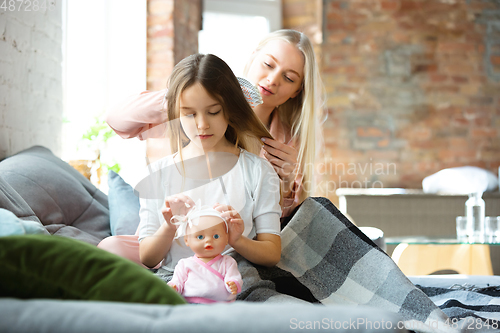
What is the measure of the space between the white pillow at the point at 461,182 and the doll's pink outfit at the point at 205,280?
2725mm

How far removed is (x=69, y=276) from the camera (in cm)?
48

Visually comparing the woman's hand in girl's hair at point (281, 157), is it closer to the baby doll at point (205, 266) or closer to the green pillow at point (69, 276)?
the baby doll at point (205, 266)

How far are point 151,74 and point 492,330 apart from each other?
2.84 metres

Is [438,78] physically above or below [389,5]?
below

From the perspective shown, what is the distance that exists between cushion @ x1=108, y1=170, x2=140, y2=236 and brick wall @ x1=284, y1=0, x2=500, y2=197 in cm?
253

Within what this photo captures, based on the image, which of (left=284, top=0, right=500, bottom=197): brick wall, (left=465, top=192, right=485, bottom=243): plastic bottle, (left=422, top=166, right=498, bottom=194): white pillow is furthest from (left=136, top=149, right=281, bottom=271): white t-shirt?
(left=284, top=0, right=500, bottom=197): brick wall

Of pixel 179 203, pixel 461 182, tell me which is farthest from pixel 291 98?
pixel 461 182

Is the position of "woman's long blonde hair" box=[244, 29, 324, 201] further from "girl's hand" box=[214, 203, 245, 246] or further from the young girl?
"girl's hand" box=[214, 203, 245, 246]

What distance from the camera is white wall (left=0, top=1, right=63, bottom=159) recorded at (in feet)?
5.05

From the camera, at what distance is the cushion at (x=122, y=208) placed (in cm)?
141

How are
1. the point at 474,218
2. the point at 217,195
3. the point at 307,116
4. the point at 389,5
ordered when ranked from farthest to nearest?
1. the point at 389,5
2. the point at 474,218
3. the point at 307,116
4. the point at 217,195

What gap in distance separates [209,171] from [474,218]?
1603mm

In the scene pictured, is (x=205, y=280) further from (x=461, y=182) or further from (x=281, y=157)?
(x=461, y=182)

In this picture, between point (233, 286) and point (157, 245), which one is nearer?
point (233, 286)
